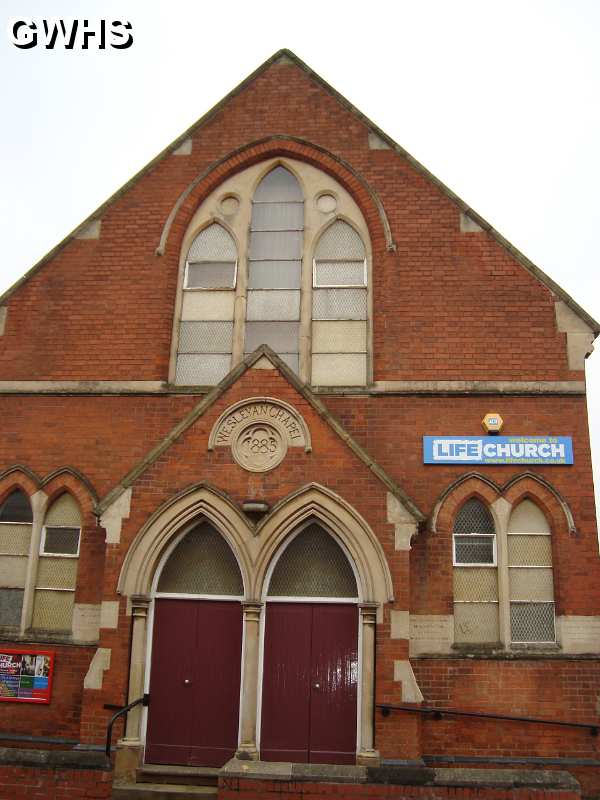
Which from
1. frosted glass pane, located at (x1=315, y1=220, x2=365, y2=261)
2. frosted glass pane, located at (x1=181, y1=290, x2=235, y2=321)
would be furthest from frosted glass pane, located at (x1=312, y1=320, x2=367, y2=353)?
frosted glass pane, located at (x1=181, y1=290, x2=235, y2=321)

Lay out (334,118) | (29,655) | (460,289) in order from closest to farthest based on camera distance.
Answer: (29,655) → (460,289) → (334,118)

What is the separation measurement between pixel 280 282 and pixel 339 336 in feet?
4.25

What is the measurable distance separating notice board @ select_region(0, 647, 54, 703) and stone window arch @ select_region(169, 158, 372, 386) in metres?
4.32

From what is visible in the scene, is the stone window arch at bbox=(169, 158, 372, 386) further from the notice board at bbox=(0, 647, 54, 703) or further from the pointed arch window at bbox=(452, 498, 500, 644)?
the notice board at bbox=(0, 647, 54, 703)

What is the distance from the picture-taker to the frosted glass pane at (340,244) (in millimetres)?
13375

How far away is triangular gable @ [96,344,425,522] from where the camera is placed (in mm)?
10797

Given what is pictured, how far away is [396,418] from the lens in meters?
12.2

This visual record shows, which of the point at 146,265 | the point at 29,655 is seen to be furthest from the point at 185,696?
the point at 146,265

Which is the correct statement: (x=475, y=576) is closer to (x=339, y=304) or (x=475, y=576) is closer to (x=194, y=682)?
(x=194, y=682)

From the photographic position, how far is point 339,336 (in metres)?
13.0

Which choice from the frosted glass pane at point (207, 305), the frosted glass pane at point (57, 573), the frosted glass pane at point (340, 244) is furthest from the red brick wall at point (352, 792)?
the frosted glass pane at point (340, 244)

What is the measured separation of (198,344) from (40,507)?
10.9 feet

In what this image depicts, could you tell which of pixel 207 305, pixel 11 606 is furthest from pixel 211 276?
pixel 11 606

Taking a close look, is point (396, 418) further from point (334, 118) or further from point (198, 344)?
point (334, 118)
